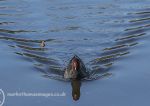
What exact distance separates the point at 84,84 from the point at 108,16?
6844 millimetres

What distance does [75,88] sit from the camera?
16938 mm

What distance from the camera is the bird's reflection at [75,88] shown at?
53.6 feet

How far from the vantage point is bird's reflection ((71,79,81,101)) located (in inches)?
644

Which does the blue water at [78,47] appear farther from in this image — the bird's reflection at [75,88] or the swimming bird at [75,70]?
the swimming bird at [75,70]

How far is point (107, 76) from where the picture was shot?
17.7 m

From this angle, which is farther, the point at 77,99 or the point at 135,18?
the point at 135,18

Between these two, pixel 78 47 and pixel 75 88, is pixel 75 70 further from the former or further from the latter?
pixel 78 47

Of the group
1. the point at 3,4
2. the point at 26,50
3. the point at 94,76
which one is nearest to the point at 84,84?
the point at 94,76

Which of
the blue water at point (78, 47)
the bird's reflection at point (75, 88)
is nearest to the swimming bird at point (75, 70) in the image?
the bird's reflection at point (75, 88)

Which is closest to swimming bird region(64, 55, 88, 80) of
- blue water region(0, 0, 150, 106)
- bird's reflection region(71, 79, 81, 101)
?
bird's reflection region(71, 79, 81, 101)

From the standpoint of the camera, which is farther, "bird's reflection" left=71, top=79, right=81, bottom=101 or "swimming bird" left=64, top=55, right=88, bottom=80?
"swimming bird" left=64, top=55, right=88, bottom=80

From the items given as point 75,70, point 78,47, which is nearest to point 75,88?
point 75,70

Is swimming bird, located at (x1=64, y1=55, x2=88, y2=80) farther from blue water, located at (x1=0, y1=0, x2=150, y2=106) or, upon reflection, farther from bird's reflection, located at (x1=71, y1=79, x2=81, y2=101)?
blue water, located at (x1=0, y1=0, x2=150, y2=106)

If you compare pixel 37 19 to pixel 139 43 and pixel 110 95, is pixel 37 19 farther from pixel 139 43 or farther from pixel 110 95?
pixel 110 95
